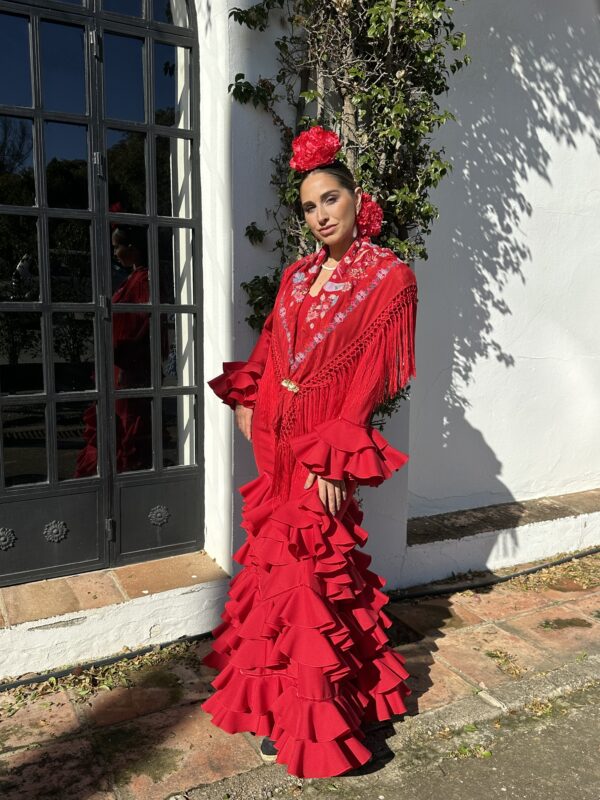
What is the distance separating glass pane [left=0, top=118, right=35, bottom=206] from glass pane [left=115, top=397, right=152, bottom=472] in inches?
41.2

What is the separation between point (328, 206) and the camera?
95.3 inches

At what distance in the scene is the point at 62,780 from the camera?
7.97ft

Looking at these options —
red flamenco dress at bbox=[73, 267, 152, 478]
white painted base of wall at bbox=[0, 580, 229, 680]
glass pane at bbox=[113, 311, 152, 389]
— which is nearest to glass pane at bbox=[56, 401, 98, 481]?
red flamenco dress at bbox=[73, 267, 152, 478]

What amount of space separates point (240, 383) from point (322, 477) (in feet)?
1.97

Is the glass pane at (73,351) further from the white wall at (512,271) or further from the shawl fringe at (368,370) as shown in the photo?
the white wall at (512,271)

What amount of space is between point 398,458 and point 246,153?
1.71m

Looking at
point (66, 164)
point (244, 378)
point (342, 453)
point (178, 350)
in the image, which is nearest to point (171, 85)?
point (66, 164)

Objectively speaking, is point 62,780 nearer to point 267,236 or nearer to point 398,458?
point 398,458

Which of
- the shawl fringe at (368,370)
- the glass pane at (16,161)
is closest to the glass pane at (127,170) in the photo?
the glass pane at (16,161)

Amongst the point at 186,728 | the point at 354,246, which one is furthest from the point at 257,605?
the point at 354,246

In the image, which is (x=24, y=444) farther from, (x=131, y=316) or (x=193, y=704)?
(x=193, y=704)

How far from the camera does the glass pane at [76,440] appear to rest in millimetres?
3301

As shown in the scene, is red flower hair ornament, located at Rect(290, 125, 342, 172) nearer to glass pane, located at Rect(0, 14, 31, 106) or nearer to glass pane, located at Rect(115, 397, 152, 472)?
glass pane, located at Rect(0, 14, 31, 106)

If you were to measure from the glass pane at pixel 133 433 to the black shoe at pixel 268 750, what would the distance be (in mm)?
1505
